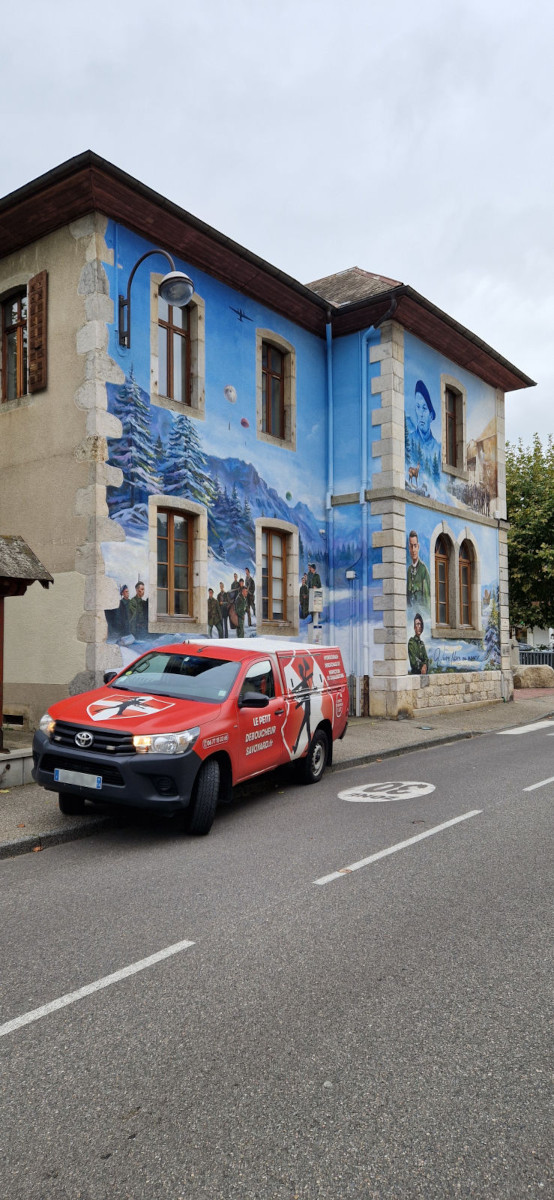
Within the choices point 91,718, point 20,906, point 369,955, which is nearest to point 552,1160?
point 369,955

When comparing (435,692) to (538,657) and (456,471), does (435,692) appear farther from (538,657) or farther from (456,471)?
(538,657)

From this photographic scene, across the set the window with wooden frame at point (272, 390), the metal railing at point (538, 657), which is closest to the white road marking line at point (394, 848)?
the window with wooden frame at point (272, 390)

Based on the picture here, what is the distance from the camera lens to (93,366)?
1241cm

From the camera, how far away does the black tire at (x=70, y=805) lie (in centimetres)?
779

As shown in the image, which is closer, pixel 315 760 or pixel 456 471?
pixel 315 760

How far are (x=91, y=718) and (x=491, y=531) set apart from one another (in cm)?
1652

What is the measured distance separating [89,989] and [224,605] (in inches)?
425

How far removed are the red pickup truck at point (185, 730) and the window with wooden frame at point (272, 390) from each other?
7.68 metres

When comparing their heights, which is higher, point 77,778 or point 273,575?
point 273,575

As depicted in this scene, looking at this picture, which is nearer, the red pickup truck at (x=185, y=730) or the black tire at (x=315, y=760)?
the red pickup truck at (x=185, y=730)

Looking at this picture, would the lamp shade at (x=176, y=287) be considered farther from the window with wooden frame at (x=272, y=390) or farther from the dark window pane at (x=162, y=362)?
the window with wooden frame at (x=272, y=390)

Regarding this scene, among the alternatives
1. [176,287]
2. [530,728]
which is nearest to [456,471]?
[530,728]

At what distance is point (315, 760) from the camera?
1023 centimetres

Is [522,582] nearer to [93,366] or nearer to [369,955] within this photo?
[93,366]
